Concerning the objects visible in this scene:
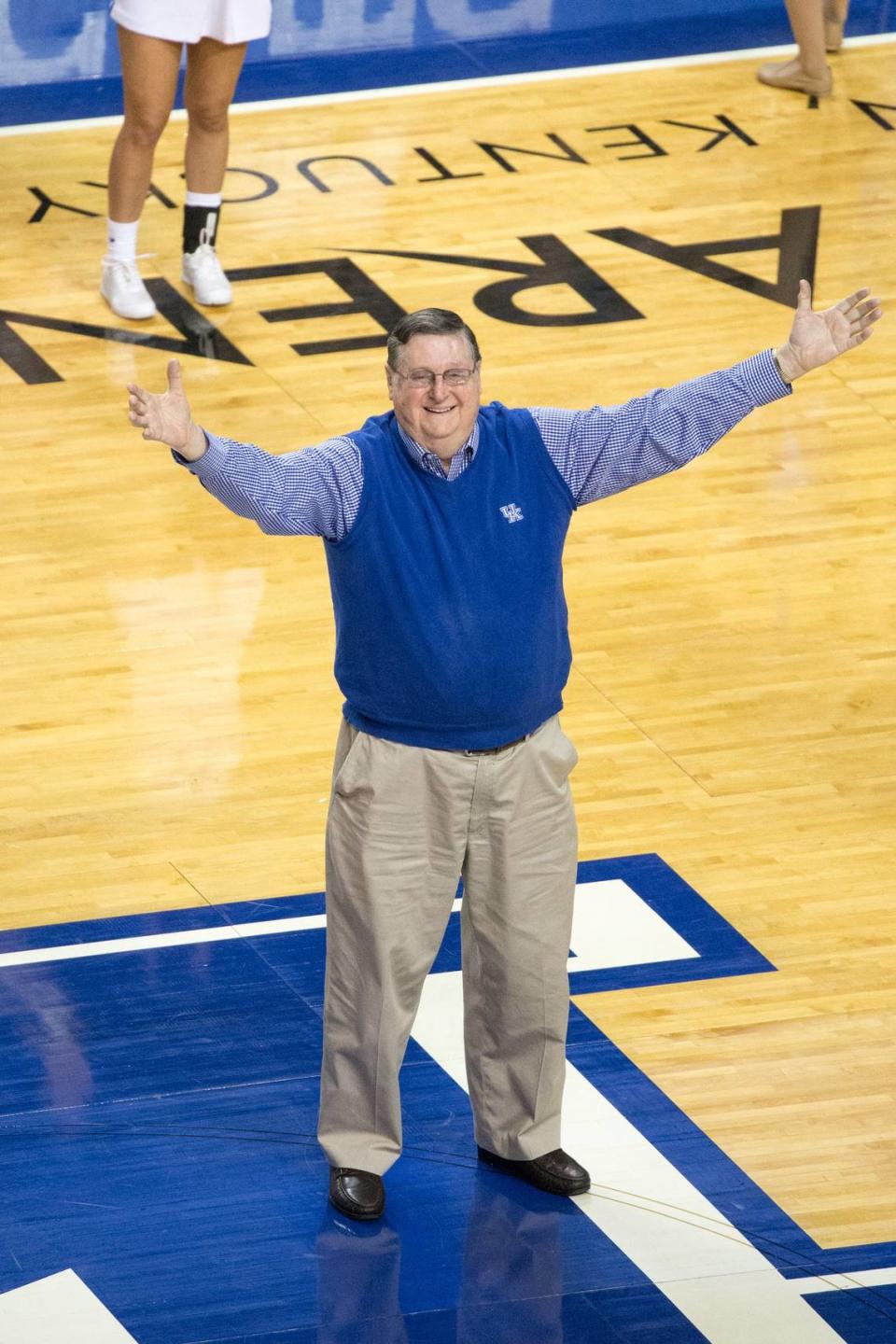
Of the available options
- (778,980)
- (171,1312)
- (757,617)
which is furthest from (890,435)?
(171,1312)

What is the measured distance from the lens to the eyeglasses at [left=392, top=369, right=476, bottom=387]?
3.86 m

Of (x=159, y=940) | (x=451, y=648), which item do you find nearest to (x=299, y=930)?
(x=159, y=940)

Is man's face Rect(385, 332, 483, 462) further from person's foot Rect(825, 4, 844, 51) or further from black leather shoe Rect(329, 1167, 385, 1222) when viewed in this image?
person's foot Rect(825, 4, 844, 51)

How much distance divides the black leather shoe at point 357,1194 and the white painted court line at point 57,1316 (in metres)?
0.43

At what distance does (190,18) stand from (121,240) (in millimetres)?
775

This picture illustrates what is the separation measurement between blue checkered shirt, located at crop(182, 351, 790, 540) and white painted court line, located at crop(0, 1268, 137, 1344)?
122cm

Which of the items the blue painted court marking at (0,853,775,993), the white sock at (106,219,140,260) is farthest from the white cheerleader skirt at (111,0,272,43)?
the blue painted court marking at (0,853,775,993)

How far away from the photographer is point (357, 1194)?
420cm

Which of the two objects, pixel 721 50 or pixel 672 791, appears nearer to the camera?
pixel 672 791

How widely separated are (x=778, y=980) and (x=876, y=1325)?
3.35 feet

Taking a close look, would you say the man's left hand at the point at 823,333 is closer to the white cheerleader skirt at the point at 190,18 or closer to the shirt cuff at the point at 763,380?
the shirt cuff at the point at 763,380

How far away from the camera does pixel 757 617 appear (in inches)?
249

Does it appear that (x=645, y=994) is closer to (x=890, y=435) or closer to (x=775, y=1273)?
(x=775, y=1273)

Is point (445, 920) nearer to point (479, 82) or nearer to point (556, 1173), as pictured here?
point (556, 1173)
